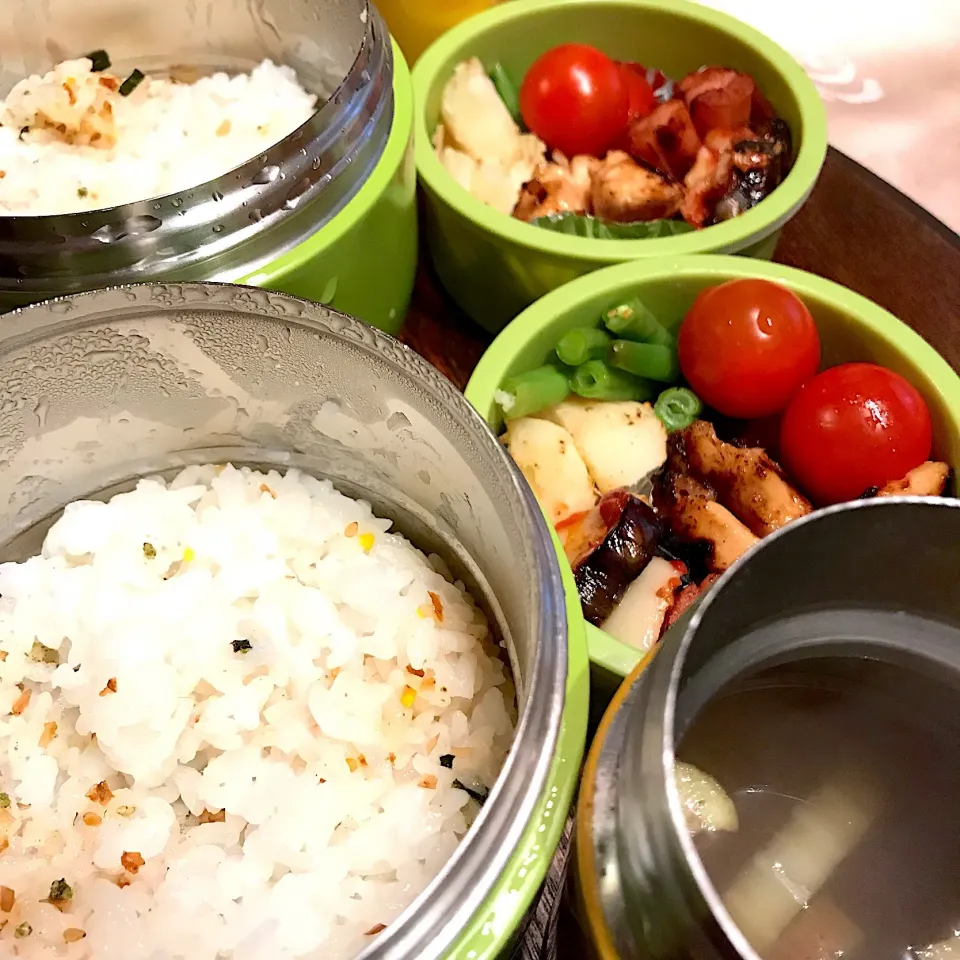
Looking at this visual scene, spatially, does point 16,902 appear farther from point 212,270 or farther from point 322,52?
point 322,52

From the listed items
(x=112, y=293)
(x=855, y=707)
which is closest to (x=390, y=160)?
(x=112, y=293)

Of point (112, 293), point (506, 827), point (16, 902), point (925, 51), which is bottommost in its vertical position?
point (16, 902)

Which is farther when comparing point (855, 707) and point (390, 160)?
point (390, 160)

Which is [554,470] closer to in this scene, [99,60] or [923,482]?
[923,482]

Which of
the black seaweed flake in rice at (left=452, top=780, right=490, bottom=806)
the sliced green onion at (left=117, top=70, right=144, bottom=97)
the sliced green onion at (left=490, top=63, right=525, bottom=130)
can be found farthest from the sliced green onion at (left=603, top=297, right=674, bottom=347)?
the sliced green onion at (left=117, top=70, right=144, bottom=97)

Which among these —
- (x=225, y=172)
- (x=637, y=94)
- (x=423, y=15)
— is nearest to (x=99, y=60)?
(x=225, y=172)
